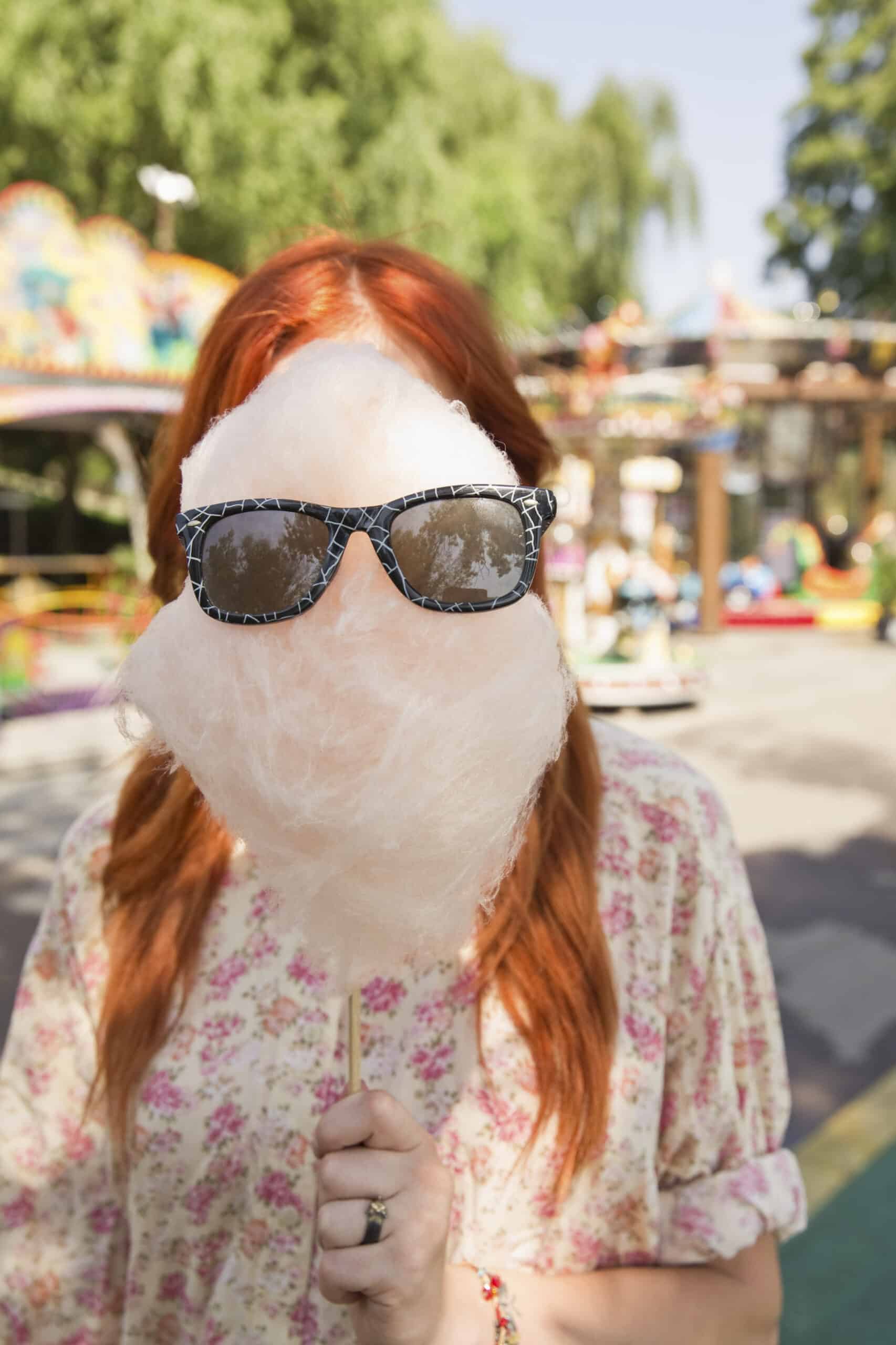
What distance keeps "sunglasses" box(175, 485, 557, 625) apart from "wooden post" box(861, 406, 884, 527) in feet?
62.9

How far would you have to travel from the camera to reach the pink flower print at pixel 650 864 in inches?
42.5

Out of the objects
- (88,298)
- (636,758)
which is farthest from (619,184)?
(636,758)

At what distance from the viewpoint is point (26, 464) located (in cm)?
2039

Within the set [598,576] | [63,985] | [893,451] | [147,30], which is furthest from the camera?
[893,451]

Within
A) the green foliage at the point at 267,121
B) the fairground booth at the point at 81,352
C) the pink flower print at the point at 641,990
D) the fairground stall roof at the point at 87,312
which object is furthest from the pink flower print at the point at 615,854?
the green foliage at the point at 267,121

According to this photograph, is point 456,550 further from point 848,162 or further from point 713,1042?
point 848,162

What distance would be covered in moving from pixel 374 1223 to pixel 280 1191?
242 mm

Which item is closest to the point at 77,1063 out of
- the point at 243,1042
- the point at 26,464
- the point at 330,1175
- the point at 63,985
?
the point at 63,985

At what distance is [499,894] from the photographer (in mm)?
1048

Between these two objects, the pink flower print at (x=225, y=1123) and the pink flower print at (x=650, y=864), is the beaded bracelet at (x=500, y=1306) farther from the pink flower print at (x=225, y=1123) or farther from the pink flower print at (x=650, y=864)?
the pink flower print at (x=650, y=864)

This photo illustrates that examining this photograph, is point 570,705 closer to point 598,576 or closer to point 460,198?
point 598,576

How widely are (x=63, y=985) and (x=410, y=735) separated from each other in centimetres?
63

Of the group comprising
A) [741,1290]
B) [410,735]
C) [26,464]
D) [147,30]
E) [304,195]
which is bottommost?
[741,1290]

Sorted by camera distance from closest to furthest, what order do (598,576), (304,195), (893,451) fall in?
1. (598,576)
2. (304,195)
3. (893,451)
